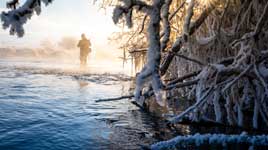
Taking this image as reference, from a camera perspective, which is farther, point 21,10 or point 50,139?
point 50,139

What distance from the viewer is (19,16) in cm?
323

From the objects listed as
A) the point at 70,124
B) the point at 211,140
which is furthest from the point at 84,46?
the point at 211,140

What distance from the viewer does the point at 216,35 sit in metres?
6.71

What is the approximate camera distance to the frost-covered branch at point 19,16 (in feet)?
10.4

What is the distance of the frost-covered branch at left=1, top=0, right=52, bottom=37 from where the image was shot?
10.4 ft

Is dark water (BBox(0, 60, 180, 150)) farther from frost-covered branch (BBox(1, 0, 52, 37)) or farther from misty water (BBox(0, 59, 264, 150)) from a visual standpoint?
frost-covered branch (BBox(1, 0, 52, 37))

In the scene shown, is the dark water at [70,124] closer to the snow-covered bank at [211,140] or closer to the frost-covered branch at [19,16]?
the snow-covered bank at [211,140]

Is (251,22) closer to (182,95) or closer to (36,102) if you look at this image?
(182,95)

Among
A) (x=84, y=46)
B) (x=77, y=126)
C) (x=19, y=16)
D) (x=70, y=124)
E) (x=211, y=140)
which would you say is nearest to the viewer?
(x=19, y=16)

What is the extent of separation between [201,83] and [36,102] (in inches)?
132

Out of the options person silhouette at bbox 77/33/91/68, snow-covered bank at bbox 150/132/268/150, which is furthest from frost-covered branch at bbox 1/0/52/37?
person silhouette at bbox 77/33/91/68

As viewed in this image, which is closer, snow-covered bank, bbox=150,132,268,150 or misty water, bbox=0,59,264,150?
snow-covered bank, bbox=150,132,268,150

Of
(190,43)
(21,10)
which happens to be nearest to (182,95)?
(190,43)

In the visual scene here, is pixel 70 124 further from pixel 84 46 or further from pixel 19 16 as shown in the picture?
pixel 84 46
